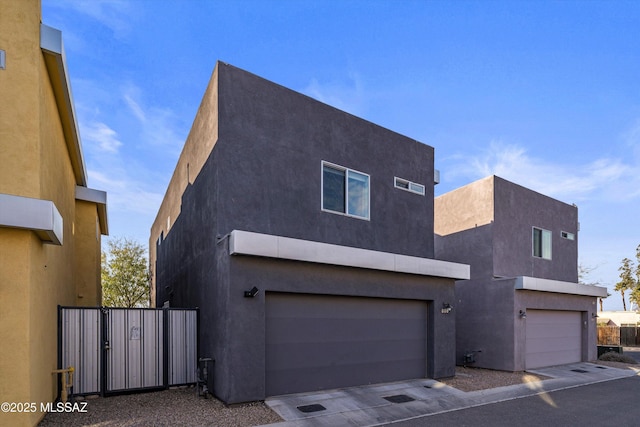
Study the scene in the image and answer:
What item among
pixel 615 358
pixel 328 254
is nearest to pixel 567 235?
pixel 615 358

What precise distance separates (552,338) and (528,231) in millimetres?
4145

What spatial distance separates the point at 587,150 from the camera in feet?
52.9

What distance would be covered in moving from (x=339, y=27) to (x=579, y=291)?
13852 mm

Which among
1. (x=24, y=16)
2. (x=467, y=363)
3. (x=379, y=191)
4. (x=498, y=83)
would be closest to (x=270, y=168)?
(x=379, y=191)

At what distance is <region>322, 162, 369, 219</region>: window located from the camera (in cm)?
1016

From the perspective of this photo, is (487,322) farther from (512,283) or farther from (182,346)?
(182,346)

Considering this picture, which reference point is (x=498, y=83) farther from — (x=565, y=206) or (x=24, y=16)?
(x=24, y=16)

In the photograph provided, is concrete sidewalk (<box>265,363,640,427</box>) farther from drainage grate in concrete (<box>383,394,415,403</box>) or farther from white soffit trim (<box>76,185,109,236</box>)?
white soffit trim (<box>76,185,109,236</box>)

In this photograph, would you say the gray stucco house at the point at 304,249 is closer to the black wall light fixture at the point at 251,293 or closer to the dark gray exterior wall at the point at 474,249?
the black wall light fixture at the point at 251,293

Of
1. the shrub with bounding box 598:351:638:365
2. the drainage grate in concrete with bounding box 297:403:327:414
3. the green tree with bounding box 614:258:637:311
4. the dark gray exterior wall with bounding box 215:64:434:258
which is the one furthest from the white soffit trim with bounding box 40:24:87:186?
the green tree with bounding box 614:258:637:311

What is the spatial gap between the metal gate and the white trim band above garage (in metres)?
2.83

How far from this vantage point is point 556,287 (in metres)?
15.3

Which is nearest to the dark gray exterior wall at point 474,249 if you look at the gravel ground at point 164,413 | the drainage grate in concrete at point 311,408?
the drainage grate in concrete at point 311,408

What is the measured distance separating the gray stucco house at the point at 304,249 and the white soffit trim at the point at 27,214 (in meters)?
3.00
